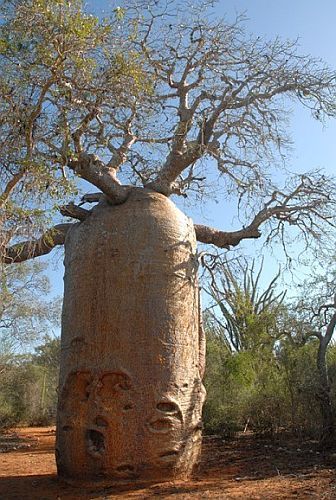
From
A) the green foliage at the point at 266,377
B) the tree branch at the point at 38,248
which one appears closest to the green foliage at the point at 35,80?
the tree branch at the point at 38,248

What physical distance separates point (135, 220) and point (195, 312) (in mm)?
1109

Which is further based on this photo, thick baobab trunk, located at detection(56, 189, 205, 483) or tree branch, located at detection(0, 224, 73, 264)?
tree branch, located at detection(0, 224, 73, 264)

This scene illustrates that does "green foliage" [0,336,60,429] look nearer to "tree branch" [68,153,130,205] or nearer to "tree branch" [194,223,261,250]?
"tree branch" [194,223,261,250]

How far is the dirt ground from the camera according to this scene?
14.3 ft

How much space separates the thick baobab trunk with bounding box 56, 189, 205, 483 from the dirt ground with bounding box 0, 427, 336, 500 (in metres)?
0.25

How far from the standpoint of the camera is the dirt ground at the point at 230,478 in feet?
14.3

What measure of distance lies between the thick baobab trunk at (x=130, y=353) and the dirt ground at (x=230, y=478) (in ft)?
0.81

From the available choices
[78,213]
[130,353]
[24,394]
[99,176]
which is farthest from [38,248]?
[24,394]

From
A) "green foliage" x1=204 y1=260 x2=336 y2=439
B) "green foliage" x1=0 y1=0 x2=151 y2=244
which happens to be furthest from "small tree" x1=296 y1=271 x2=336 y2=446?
"green foliage" x1=0 y1=0 x2=151 y2=244

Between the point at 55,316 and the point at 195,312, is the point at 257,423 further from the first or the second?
the point at 55,316

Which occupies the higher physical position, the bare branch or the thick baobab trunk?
the bare branch

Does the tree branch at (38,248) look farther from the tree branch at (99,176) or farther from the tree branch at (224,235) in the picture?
the tree branch at (224,235)

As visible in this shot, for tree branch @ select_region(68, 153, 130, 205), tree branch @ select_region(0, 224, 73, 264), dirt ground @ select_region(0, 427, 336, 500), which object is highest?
tree branch @ select_region(68, 153, 130, 205)

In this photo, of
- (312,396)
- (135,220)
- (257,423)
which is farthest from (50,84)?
(257,423)
